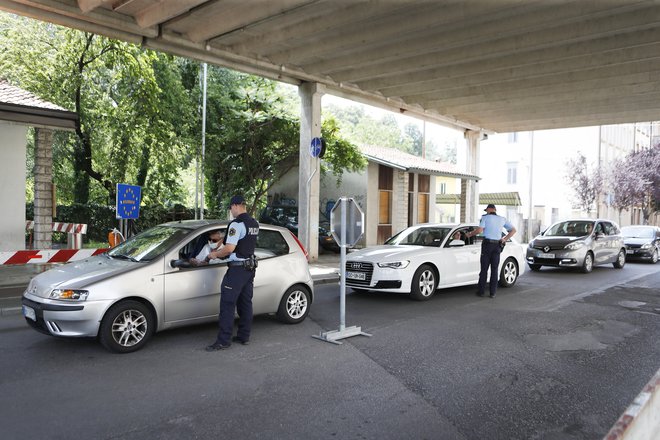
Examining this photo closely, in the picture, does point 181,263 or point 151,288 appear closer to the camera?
point 151,288

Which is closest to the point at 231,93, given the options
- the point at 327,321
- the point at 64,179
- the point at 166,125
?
the point at 166,125

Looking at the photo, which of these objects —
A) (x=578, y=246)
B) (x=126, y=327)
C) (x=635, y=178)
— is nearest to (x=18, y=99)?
(x=126, y=327)

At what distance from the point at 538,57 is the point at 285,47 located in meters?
6.35

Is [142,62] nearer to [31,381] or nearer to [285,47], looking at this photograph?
[285,47]

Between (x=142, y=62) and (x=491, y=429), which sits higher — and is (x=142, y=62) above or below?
above

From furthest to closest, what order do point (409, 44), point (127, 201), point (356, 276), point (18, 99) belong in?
point (409, 44), point (18, 99), point (127, 201), point (356, 276)

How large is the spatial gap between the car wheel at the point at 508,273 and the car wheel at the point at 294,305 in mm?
5597

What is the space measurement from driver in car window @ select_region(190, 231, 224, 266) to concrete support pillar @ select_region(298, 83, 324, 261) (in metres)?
7.81

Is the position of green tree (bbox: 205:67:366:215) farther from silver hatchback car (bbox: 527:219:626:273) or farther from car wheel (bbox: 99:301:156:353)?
car wheel (bbox: 99:301:156:353)

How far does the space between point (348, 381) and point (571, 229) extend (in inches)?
508

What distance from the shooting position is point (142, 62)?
16484 mm

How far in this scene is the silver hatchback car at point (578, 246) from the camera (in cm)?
1427

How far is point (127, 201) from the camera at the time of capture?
405 inches

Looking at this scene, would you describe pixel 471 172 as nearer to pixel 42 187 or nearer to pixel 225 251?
pixel 42 187
